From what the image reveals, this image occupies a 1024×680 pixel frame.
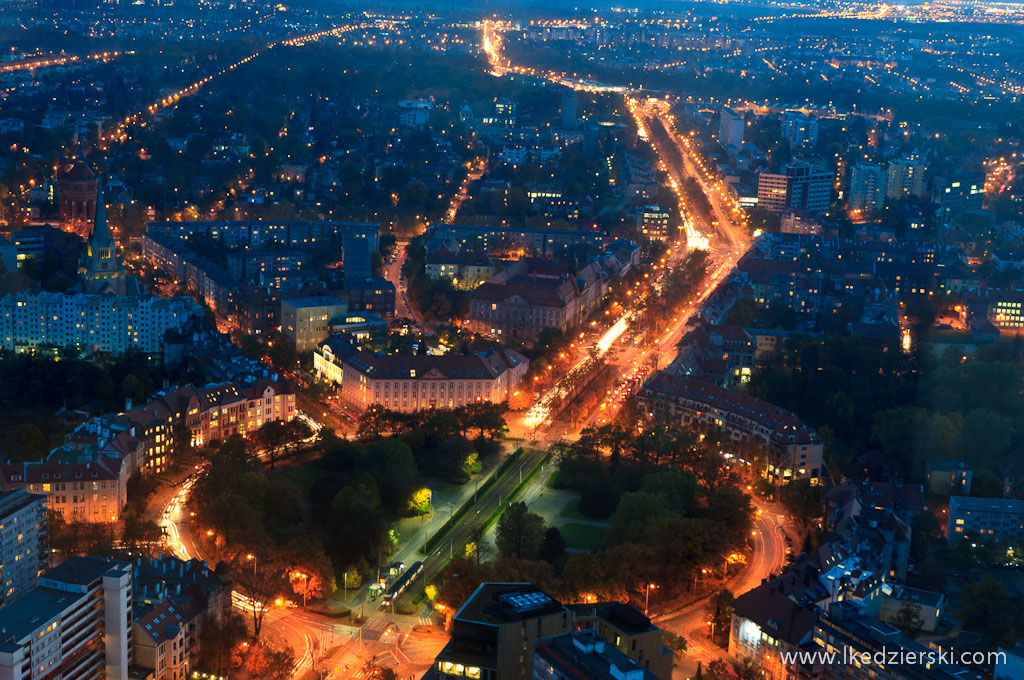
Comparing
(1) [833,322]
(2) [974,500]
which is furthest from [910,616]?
(1) [833,322]

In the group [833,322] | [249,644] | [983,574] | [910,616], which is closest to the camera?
[249,644]

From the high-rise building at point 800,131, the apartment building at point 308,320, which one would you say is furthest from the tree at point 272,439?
the high-rise building at point 800,131

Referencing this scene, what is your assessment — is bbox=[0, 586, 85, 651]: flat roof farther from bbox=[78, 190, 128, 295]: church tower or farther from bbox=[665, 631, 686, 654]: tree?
bbox=[78, 190, 128, 295]: church tower

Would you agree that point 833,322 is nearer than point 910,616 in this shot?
No

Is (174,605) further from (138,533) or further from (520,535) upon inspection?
(520,535)

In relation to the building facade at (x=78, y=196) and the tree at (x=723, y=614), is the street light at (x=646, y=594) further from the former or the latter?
the building facade at (x=78, y=196)

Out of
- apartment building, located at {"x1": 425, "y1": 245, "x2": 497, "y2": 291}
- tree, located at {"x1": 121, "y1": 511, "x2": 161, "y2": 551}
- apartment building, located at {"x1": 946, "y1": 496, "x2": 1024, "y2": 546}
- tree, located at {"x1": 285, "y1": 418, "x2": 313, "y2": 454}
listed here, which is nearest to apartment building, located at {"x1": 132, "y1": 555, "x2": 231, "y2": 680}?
tree, located at {"x1": 121, "y1": 511, "x2": 161, "y2": 551}

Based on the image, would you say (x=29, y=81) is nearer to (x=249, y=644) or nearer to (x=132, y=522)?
(x=132, y=522)
